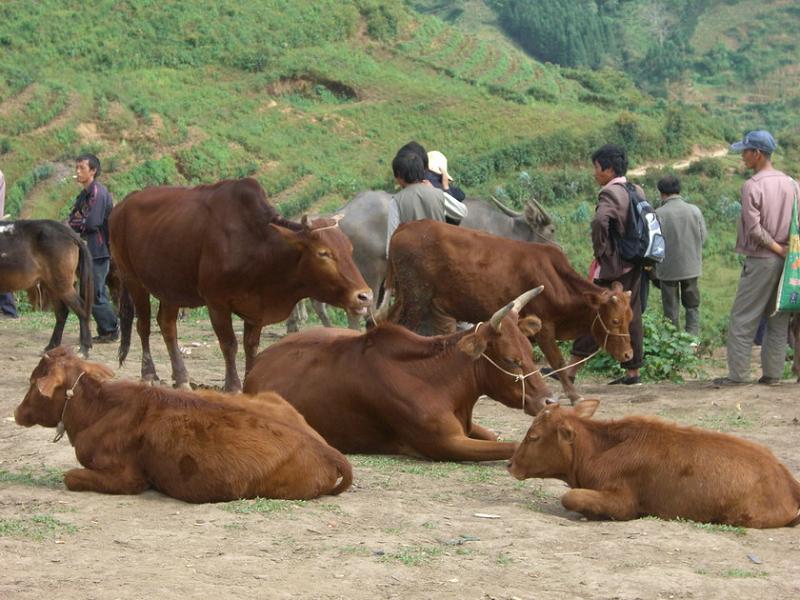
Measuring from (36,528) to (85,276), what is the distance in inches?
314

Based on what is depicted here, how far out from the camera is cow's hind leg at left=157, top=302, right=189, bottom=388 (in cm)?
1175

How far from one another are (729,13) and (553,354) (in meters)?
70.4

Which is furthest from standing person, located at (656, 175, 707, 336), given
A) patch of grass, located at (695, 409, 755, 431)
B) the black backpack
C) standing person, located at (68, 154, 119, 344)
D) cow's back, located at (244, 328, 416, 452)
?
cow's back, located at (244, 328, 416, 452)

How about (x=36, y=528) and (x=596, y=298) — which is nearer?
(x=36, y=528)

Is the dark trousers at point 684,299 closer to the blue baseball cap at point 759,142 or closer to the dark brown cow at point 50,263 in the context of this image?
the blue baseball cap at point 759,142

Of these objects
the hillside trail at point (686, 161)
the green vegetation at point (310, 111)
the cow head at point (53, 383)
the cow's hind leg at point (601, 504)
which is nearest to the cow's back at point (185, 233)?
the cow head at point (53, 383)

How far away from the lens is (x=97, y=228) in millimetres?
15555

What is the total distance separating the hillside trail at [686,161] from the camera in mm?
40416

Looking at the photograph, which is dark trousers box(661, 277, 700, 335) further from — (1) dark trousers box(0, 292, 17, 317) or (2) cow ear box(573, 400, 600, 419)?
(1) dark trousers box(0, 292, 17, 317)

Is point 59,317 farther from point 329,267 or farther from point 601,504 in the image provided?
point 601,504

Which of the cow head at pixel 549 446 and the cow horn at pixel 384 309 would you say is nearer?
the cow head at pixel 549 446

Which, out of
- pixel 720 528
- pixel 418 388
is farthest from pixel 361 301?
pixel 720 528

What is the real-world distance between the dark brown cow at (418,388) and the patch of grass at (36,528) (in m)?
2.46

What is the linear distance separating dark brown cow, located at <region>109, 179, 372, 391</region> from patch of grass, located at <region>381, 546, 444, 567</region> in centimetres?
415
